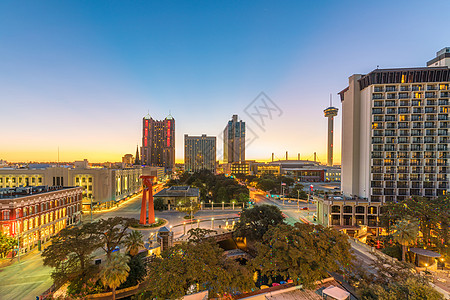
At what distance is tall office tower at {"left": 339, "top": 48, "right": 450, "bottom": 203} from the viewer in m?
49.4

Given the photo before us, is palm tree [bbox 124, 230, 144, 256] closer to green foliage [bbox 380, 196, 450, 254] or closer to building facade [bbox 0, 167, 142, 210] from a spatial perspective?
green foliage [bbox 380, 196, 450, 254]

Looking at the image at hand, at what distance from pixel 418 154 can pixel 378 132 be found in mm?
10667

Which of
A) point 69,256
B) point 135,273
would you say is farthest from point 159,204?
point 69,256

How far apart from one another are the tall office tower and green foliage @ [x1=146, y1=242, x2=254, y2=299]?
4722cm

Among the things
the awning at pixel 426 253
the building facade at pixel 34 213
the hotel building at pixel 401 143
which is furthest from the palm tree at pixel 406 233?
the building facade at pixel 34 213

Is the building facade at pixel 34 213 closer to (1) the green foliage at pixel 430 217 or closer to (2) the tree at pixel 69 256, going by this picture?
(2) the tree at pixel 69 256

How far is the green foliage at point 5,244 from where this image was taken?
3041cm

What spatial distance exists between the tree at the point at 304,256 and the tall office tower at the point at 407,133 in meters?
37.0

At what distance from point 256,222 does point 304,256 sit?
19.2m

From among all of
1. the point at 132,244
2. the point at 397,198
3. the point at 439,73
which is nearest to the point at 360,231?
the point at 397,198

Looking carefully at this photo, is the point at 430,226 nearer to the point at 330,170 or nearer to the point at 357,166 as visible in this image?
the point at 357,166

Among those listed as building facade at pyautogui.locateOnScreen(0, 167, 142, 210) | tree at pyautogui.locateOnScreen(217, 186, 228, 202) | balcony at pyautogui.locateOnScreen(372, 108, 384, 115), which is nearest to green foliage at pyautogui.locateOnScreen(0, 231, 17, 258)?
building facade at pyautogui.locateOnScreen(0, 167, 142, 210)

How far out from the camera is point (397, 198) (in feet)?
165

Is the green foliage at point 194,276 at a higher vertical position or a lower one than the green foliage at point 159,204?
higher
